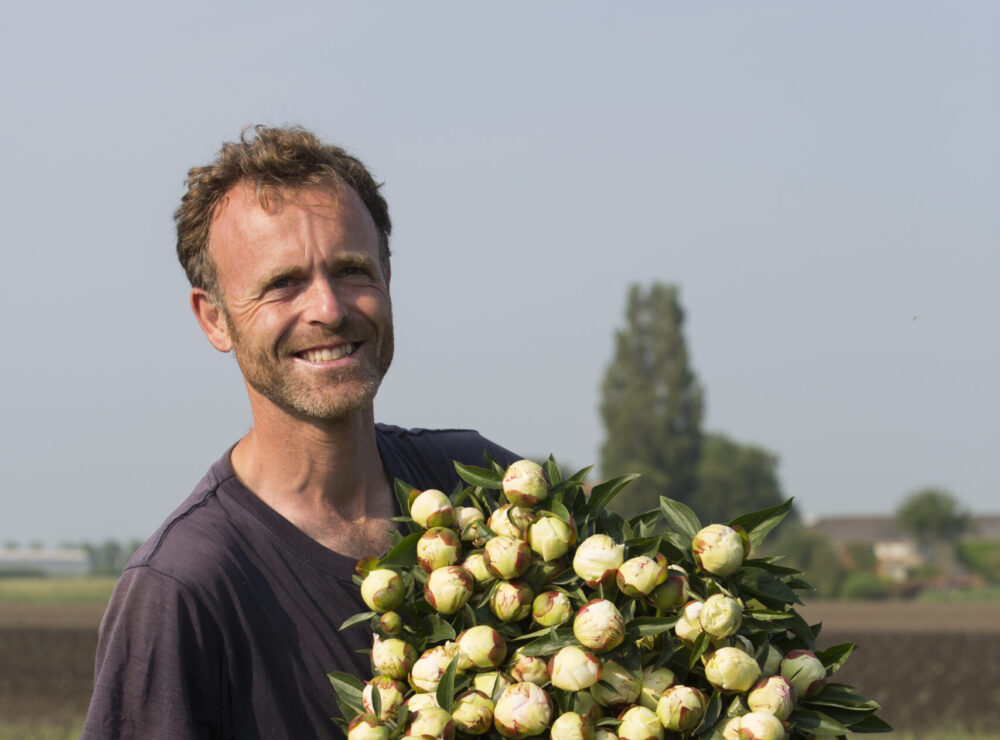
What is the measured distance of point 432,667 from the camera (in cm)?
255

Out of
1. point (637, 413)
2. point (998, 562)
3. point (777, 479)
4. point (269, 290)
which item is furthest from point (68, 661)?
point (777, 479)

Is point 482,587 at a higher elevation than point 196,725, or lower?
higher

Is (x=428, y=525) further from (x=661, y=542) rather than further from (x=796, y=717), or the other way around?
(x=796, y=717)

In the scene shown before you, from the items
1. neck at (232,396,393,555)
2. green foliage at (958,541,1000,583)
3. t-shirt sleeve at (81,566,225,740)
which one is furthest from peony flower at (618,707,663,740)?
green foliage at (958,541,1000,583)

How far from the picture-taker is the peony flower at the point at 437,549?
2.67 meters

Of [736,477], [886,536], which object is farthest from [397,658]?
[886,536]

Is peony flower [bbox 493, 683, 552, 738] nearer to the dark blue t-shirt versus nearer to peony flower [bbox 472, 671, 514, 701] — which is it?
peony flower [bbox 472, 671, 514, 701]

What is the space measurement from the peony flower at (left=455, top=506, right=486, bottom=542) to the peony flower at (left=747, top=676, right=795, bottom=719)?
2.27ft

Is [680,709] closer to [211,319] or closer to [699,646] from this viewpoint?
[699,646]

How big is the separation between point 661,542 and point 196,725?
123 centimetres

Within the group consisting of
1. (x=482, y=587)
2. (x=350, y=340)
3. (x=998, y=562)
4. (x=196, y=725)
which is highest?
(x=350, y=340)

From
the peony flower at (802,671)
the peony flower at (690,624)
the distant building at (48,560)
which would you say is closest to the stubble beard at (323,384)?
the peony flower at (690,624)

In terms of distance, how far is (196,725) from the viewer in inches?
117

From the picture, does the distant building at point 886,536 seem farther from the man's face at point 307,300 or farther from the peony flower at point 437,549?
the peony flower at point 437,549
